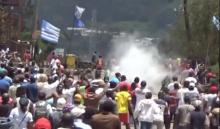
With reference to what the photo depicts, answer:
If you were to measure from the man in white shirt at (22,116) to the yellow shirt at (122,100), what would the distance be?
148 inches

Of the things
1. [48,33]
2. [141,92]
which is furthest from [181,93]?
[48,33]

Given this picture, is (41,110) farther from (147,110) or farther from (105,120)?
(147,110)

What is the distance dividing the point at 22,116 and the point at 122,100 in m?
4.06

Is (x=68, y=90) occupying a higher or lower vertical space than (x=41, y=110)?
higher

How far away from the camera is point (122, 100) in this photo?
16.5 metres

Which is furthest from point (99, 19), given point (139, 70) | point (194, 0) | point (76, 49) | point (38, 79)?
point (38, 79)

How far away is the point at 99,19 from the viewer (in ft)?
554

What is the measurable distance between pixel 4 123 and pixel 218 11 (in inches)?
1224

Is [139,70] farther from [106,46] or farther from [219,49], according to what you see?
[106,46]

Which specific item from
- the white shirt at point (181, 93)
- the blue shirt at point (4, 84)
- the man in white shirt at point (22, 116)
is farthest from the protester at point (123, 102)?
the man in white shirt at point (22, 116)

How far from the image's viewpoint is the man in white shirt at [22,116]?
41.9 feet

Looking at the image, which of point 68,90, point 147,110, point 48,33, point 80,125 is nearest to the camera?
point 80,125

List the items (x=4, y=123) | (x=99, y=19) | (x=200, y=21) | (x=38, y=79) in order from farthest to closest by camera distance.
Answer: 1. (x=99, y=19)
2. (x=200, y=21)
3. (x=38, y=79)
4. (x=4, y=123)

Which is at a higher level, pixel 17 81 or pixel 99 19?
pixel 99 19
